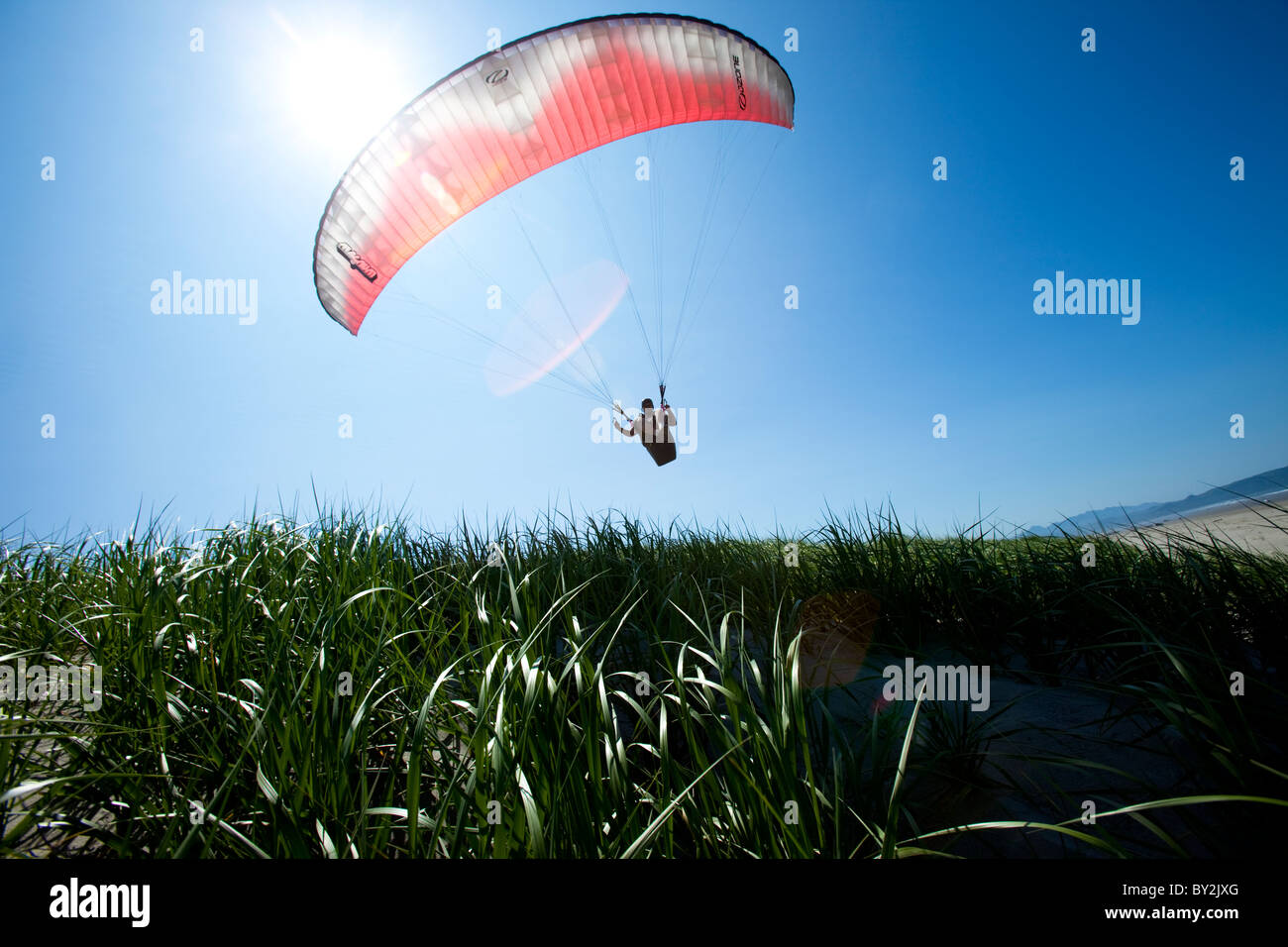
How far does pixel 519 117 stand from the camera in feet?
24.8

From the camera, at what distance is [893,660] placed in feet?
10.5

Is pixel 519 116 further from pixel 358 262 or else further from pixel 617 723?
pixel 617 723

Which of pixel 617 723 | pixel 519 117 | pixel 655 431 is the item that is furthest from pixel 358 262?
pixel 617 723

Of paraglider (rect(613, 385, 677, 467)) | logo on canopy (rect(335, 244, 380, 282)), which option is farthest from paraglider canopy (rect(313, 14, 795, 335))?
paraglider (rect(613, 385, 677, 467))

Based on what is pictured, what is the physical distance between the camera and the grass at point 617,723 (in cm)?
155

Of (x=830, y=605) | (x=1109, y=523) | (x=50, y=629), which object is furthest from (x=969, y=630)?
(x=50, y=629)

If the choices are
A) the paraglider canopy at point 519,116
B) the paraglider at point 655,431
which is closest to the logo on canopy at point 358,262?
the paraglider canopy at point 519,116

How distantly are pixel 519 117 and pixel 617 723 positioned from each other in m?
8.65

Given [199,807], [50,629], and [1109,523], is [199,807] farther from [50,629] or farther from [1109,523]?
[1109,523]

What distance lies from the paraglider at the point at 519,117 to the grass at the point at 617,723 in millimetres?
6186

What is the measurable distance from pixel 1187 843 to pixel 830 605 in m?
2.11
